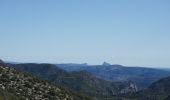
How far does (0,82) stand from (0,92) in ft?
26.1

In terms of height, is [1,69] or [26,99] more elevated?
[1,69]

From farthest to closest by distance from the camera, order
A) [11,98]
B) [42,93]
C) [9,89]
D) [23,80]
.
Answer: [23,80]
[42,93]
[9,89]
[11,98]

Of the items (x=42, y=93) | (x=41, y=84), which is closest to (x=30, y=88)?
(x=42, y=93)

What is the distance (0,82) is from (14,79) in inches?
199

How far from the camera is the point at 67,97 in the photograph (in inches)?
2798

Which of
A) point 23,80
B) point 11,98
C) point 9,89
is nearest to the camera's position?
point 11,98

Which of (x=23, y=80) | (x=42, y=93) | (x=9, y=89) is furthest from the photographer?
(x=23, y=80)

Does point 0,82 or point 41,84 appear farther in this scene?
point 41,84

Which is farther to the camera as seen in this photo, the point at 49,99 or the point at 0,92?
the point at 49,99

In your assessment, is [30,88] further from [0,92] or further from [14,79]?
[0,92]

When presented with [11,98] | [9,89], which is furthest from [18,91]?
[11,98]

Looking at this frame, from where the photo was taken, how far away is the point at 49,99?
61.5m

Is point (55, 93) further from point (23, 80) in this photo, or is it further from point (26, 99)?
point (26, 99)

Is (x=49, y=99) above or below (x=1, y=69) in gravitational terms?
below
